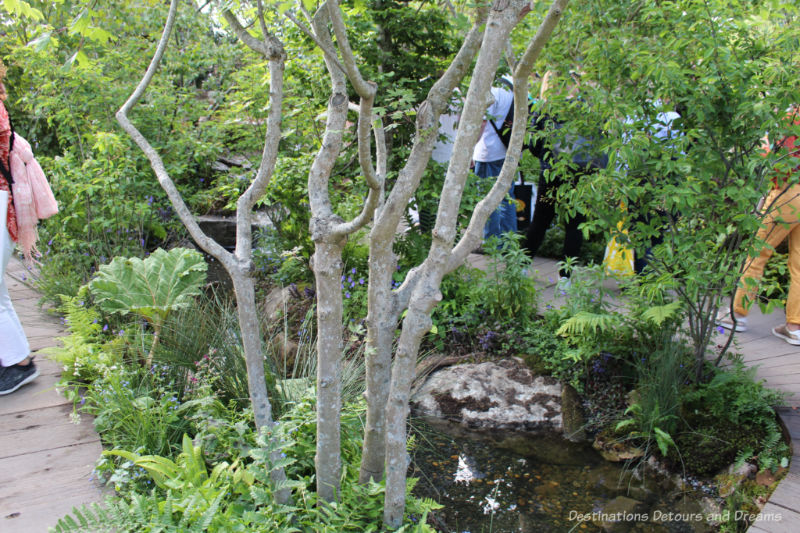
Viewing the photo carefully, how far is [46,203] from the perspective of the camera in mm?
4035

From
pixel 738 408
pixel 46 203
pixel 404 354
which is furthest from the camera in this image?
pixel 46 203

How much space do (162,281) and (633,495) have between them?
11.3 ft

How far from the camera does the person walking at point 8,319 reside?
373 cm

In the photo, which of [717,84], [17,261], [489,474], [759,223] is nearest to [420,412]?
[489,474]

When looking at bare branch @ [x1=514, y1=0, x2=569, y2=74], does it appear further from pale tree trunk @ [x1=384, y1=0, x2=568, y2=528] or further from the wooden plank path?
the wooden plank path

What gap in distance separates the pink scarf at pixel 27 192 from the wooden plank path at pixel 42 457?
97 centimetres

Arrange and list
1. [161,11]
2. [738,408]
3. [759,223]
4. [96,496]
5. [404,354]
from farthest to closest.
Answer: [161,11] → [738,408] → [759,223] → [96,496] → [404,354]

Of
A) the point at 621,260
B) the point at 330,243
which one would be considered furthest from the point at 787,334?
the point at 330,243

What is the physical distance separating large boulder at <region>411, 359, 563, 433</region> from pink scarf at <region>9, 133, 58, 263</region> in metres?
2.87

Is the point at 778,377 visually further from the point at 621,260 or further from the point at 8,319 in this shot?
the point at 8,319

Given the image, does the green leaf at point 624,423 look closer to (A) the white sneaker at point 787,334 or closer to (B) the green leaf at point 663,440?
(B) the green leaf at point 663,440

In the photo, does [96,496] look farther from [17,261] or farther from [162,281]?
[17,261]

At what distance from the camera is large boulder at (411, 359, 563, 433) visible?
408 centimetres

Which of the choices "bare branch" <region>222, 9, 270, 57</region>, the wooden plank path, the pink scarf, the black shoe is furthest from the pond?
the pink scarf
